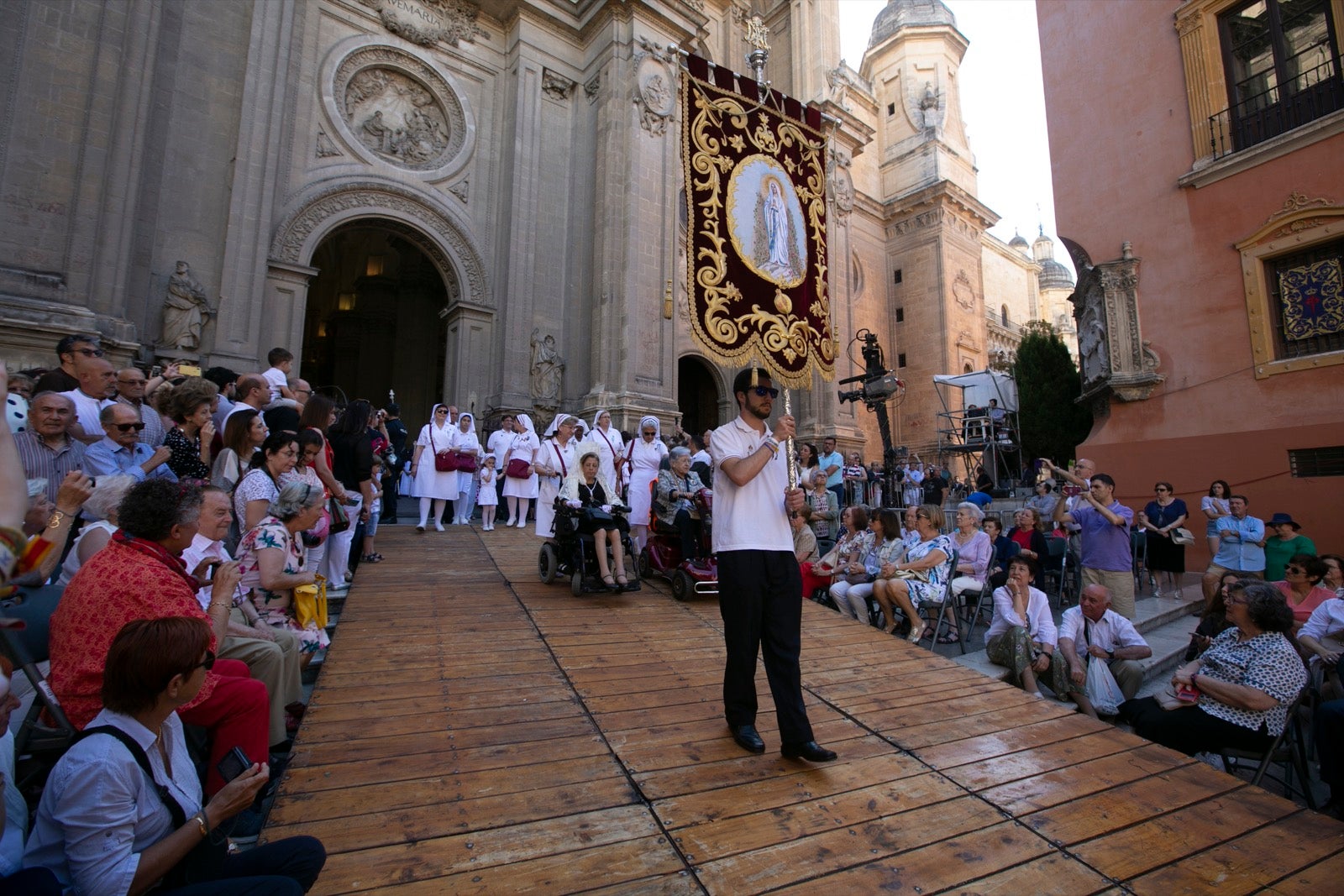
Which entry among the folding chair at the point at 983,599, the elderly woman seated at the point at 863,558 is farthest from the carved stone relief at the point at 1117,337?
the elderly woman seated at the point at 863,558

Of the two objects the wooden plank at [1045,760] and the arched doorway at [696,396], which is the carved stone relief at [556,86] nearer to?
the arched doorway at [696,396]

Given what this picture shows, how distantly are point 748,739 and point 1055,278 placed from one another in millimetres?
61241

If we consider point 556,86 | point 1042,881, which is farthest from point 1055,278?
point 1042,881

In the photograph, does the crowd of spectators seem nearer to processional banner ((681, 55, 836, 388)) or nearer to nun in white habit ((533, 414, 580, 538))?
nun in white habit ((533, 414, 580, 538))

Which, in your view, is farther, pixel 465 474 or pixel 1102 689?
pixel 465 474

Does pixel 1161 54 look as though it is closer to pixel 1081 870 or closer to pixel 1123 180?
pixel 1123 180

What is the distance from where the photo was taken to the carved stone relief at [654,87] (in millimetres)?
15773

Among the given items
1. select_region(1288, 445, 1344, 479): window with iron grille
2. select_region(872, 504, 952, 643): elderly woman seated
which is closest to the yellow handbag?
select_region(872, 504, 952, 643): elderly woman seated

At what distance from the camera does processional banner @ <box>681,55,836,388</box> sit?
735 centimetres

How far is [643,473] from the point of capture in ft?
26.9

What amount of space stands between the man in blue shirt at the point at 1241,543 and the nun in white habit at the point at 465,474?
33.6 feet

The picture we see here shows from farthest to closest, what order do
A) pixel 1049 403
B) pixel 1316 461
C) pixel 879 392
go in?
pixel 1049 403
pixel 879 392
pixel 1316 461

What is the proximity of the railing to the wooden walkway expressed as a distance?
12.1m

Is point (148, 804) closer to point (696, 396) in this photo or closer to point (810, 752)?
point (810, 752)
